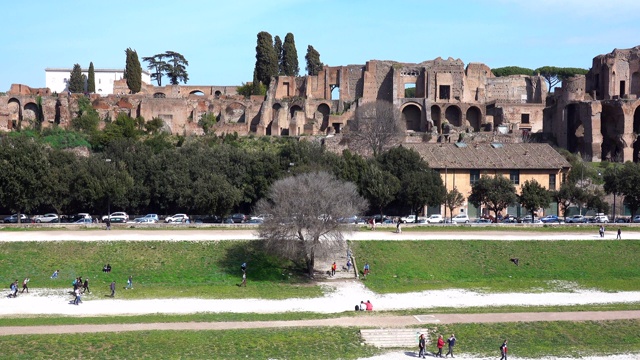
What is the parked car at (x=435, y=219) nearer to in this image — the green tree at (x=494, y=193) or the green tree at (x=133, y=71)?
the green tree at (x=494, y=193)

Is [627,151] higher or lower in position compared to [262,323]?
higher

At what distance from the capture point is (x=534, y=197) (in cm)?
5444

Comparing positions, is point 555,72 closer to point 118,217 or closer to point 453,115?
point 453,115

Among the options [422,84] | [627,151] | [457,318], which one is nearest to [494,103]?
[422,84]

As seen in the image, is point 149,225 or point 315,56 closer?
point 149,225

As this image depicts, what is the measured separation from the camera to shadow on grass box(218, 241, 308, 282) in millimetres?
40312

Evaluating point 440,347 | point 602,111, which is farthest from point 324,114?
point 440,347

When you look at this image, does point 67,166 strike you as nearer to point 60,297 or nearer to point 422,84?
point 60,297

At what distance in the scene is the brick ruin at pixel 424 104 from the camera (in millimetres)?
76562

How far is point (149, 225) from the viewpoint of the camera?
1954 inches

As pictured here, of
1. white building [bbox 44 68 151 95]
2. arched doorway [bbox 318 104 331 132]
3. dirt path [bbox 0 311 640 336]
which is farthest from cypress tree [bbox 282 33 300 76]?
dirt path [bbox 0 311 640 336]

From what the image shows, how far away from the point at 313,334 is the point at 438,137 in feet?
161

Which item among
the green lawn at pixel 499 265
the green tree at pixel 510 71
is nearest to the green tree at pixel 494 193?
the green lawn at pixel 499 265

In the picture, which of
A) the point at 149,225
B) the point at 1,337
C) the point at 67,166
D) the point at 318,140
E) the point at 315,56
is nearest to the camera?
the point at 1,337
